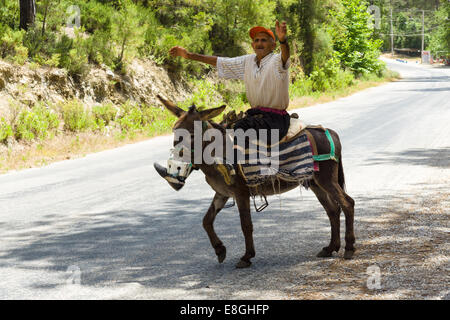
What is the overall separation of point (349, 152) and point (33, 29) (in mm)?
11105

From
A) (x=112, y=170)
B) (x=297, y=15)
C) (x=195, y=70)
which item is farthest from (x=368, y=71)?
(x=112, y=170)

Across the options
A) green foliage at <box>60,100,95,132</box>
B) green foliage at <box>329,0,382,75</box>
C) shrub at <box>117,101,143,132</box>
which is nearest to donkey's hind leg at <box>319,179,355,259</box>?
green foliage at <box>60,100,95,132</box>

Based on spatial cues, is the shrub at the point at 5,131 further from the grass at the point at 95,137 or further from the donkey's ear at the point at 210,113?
the donkey's ear at the point at 210,113

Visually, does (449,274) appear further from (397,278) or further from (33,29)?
(33,29)

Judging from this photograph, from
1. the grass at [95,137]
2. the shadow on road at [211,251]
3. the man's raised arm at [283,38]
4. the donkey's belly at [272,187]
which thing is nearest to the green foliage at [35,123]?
the grass at [95,137]

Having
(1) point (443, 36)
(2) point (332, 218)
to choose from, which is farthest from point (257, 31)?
(1) point (443, 36)

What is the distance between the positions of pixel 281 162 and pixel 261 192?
0.39 metres

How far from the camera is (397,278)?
541 cm

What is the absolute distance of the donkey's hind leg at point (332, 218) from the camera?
20.9 feet

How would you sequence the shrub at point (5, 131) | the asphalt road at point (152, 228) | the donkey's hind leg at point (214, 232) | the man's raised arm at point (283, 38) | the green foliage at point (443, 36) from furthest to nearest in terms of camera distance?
the green foliage at point (443, 36), the shrub at point (5, 131), the donkey's hind leg at point (214, 232), the asphalt road at point (152, 228), the man's raised arm at point (283, 38)

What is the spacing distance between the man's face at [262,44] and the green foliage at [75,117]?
486 inches

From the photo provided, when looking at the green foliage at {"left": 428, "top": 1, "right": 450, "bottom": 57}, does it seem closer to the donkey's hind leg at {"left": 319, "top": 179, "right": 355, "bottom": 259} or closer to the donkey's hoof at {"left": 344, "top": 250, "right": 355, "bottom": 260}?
the donkey's hind leg at {"left": 319, "top": 179, "right": 355, "bottom": 259}

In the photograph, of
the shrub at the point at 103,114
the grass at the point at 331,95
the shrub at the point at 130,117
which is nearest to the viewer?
the shrub at the point at 103,114

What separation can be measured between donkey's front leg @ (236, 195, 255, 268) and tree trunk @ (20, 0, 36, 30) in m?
15.1
